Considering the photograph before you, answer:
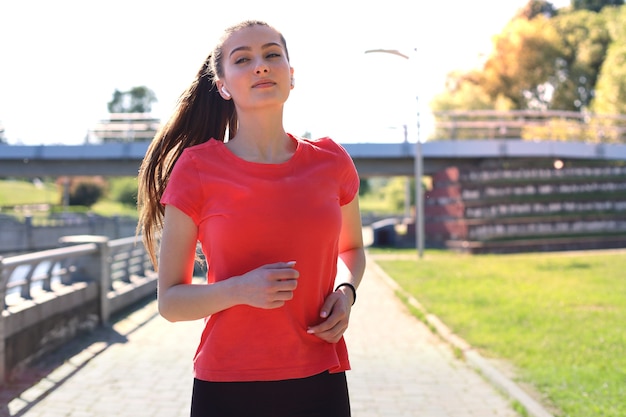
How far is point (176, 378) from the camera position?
7309 millimetres

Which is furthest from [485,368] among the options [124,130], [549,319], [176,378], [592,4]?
[592,4]

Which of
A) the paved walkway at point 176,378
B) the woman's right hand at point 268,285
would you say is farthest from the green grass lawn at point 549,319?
the woman's right hand at point 268,285

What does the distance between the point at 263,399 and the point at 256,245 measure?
0.44 meters

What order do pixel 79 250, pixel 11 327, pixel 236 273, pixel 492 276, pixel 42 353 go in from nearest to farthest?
pixel 236 273
pixel 11 327
pixel 42 353
pixel 79 250
pixel 492 276

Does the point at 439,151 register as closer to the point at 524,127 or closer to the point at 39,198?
the point at 524,127

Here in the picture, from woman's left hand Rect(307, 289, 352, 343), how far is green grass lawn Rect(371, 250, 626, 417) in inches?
158

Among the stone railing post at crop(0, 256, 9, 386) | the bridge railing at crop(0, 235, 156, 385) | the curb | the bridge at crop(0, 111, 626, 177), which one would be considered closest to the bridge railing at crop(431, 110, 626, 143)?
the bridge at crop(0, 111, 626, 177)

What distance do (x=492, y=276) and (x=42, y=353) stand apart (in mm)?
10634

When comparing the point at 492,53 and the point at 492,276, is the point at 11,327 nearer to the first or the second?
the point at 492,276

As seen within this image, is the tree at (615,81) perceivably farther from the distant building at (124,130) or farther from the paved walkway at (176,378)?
the paved walkway at (176,378)

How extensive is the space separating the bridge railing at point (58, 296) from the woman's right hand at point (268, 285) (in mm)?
4382

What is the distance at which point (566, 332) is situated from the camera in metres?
8.81

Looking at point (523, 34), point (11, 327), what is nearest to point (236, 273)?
point (11, 327)

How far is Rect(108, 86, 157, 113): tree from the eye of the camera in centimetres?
12388
